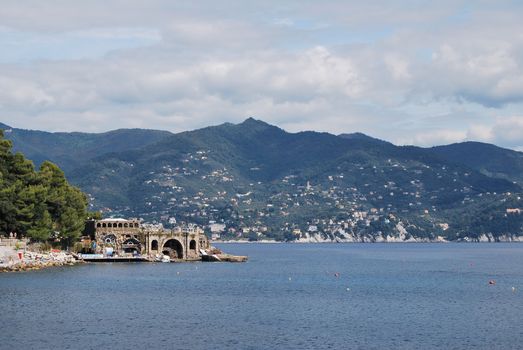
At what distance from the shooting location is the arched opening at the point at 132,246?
18538cm

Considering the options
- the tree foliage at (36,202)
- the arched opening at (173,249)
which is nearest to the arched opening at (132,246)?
the arched opening at (173,249)

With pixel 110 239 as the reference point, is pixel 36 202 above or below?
above

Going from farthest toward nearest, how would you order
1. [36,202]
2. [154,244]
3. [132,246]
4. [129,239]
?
[154,244] < [132,246] < [129,239] < [36,202]

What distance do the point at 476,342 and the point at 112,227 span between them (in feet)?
372

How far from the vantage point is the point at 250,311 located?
3976 inches

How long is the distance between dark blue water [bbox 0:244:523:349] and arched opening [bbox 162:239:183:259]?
29.8m

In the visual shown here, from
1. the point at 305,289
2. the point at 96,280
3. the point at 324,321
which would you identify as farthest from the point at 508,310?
the point at 96,280

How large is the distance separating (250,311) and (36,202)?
7100 cm

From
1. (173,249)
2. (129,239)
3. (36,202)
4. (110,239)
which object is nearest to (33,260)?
(36,202)

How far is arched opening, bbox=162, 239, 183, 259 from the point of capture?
622 ft

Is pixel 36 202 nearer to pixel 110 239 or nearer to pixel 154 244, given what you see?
pixel 110 239

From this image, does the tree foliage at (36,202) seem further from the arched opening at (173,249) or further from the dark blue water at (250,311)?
the arched opening at (173,249)

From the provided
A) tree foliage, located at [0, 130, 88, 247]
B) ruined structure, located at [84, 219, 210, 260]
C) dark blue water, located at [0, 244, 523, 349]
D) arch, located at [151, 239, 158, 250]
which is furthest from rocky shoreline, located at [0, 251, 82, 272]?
arch, located at [151, 239, 158, 250]

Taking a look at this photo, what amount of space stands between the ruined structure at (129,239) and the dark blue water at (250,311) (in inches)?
971
